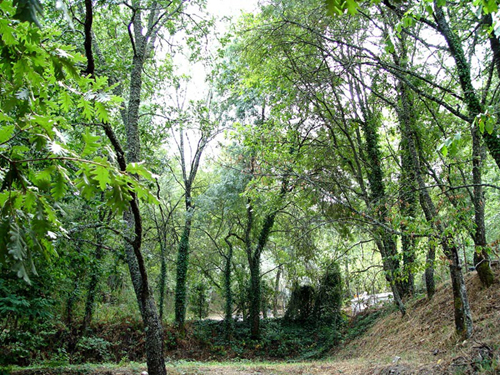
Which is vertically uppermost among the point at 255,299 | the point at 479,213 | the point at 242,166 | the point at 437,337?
the point at 242,166

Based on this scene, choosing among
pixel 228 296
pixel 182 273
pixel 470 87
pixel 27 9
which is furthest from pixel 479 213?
pixel 228 296

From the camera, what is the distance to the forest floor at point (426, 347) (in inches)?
173

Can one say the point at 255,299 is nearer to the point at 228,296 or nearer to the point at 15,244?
the point at 228,296

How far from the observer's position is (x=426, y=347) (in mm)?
6078

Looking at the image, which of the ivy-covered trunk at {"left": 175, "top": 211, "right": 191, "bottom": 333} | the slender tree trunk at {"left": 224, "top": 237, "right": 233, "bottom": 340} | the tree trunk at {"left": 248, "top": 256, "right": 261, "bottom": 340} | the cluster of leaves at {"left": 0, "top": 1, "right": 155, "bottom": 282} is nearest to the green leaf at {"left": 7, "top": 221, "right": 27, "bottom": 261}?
the cluster of leaves at {"left": 0, "top": 1, "right": 155, "bottom": 282}

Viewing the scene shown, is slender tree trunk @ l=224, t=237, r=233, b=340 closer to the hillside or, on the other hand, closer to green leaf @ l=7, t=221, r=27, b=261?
the hillside

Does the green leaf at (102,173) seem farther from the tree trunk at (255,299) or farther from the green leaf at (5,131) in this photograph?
the tree trunk at (255,299)

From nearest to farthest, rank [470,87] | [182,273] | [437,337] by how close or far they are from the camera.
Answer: [470,87], [437,337], [182,273]

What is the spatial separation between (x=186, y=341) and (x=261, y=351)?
297 centimetres

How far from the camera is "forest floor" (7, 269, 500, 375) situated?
4.39m

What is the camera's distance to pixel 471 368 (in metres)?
4.12

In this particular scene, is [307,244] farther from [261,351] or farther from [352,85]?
[352,85]

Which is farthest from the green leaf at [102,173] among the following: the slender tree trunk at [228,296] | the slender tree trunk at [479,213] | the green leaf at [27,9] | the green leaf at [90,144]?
the slender tree trunk at [228,296]

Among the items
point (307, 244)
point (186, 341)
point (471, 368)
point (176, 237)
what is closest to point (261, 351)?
point (186, 341)
